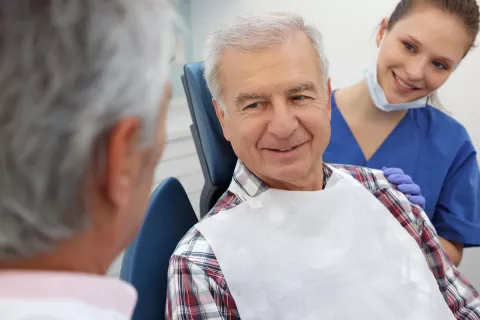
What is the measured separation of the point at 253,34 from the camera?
3.12 ft

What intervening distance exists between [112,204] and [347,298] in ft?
2.14

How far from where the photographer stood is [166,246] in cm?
100

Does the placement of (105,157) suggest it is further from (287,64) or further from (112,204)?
(287,64)

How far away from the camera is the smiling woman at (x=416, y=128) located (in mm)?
1304

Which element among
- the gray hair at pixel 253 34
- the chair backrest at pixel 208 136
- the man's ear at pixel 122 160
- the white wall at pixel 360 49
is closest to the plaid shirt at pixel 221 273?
the chair backrest at pixel 208 136

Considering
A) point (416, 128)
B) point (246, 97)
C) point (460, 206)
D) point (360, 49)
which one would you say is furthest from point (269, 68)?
point (360, 49)

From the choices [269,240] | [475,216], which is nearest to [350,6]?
[475,216]

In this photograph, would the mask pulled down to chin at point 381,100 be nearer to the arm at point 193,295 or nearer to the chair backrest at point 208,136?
the chair backrest at point 208,136

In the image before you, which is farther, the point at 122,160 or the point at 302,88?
the point at 302,88

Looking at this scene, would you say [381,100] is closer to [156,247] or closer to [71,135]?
[156,247]

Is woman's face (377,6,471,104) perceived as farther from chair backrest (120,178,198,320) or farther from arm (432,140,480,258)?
chair backrest (120,178,198,320)

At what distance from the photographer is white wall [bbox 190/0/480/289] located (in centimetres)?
181

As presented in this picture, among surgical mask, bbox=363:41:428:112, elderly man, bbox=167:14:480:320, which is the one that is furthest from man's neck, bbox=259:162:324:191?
surgical mask, bbox=363:41:428:112

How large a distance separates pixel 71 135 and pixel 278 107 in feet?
2.07
